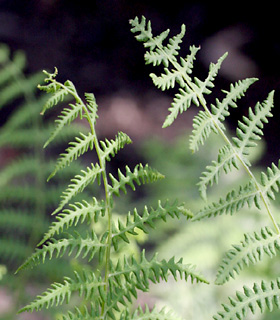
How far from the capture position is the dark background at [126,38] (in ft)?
11.2

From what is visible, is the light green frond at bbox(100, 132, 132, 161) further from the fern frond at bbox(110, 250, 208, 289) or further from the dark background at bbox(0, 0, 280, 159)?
the dark background at bbox(0, 0, 280, 159)

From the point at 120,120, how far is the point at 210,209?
2.84 metres

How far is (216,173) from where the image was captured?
562 mm

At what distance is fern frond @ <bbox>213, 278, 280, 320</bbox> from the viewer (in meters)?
0.51

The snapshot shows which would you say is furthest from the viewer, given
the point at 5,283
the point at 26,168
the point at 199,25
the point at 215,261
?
the point at 199,25

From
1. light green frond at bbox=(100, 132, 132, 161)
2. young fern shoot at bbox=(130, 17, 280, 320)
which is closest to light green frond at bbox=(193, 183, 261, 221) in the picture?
young fern shoot at bbox=(130, 17, 280, 320)

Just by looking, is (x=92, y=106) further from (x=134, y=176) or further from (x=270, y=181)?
(x=270, y=181)

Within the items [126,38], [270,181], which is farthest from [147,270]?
[126,38]

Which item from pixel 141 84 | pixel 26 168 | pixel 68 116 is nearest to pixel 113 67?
pixel 141 84

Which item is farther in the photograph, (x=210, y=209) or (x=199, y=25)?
(x=199, y=25)

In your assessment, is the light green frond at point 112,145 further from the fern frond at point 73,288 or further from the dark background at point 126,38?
the dark background at point 126,38

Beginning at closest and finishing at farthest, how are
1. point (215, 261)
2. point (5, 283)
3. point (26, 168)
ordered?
point (5, 283), point (26, 168), point (215, 261)

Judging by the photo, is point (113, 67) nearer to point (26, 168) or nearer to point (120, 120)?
point (120, 120)

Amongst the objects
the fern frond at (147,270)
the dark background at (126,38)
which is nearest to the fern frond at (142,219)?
the fern frond at (147,270)
